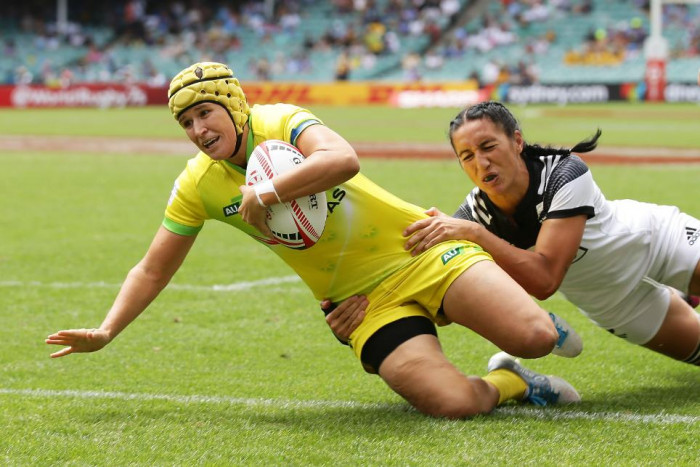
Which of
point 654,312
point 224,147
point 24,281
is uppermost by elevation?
point 224,147

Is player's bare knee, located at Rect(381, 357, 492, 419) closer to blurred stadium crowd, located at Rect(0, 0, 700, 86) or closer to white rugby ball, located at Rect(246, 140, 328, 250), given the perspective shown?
white rugby ball, located at Rect(246, 140, 328, 250)

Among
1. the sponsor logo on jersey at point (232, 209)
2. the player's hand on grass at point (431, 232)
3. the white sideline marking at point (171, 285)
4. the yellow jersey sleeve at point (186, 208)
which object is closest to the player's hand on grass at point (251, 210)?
the sponsor logo on jersey at point (232, 209)

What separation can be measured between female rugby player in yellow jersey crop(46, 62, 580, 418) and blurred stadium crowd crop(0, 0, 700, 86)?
35.3 metres

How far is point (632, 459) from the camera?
13.1 feet

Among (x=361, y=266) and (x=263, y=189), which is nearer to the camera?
(x=263, y=189)

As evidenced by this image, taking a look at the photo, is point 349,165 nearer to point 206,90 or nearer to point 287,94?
point 206,90

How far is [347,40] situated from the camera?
46031 mm

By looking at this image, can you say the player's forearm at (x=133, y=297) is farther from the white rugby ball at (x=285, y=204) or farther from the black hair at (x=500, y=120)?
the black hair at (x=500, y=120)

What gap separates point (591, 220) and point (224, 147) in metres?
1.77

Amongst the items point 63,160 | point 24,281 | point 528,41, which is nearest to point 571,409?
point 24,281

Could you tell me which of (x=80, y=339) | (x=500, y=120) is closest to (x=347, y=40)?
(x=500, y=120)

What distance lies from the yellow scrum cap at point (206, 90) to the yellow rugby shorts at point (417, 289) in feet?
3.30

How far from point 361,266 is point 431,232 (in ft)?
1.21

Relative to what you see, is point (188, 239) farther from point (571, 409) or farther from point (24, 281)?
point (24, 281)
